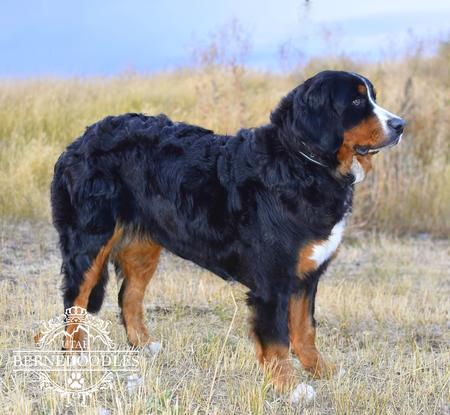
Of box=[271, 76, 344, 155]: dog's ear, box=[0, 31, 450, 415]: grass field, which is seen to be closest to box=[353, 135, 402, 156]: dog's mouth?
box=[271, 76, 344, 155]: dog's ear

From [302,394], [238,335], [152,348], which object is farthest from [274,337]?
[238,335]

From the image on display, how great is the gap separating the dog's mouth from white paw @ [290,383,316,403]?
4.62 ft

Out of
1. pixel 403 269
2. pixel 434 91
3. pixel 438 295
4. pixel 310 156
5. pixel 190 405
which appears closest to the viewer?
pixel 190 405

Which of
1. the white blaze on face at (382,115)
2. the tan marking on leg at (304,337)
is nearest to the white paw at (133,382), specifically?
the tan marking on leg at (304,337)

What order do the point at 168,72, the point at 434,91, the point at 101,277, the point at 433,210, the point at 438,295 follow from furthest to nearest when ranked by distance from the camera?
the point at 168,72 → the point at 434,91 → the point at 433,210 → the point at 438,295 → the point at 101,277

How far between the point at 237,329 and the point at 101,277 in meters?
1.34

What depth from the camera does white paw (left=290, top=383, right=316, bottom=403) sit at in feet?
14.8

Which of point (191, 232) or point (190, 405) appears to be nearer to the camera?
point (190, 405)

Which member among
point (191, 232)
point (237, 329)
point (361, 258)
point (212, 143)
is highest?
point (212, 143)

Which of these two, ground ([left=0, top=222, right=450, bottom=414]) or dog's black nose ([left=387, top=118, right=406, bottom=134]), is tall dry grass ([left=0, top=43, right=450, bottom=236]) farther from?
dog's black nose ([left=387, top=118, right=406, bottom=134])

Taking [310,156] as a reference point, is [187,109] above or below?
below

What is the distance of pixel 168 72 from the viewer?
17703 mm

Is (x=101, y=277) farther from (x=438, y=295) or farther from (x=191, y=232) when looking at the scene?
(x=438, y=295)

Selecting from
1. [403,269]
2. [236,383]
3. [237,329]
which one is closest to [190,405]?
[236,383]
